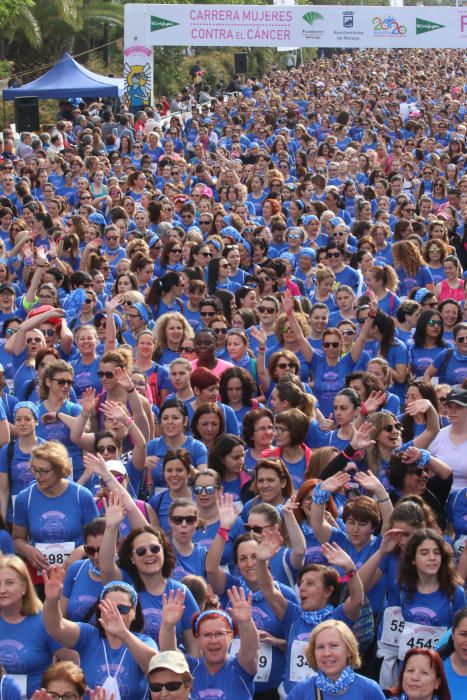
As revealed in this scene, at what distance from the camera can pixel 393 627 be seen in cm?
643

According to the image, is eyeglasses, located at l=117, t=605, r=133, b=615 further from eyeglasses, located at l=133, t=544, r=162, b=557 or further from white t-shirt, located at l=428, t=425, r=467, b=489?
white t-shirt, located at l=428, t=425, r=467, b=489

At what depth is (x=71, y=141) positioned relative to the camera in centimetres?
2298

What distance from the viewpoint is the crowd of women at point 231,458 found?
19.1 ft

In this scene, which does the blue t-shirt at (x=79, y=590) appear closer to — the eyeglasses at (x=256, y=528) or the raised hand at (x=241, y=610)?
the eyeglasses at (x=256, y=528)

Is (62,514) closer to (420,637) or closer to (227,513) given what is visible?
(227,513)

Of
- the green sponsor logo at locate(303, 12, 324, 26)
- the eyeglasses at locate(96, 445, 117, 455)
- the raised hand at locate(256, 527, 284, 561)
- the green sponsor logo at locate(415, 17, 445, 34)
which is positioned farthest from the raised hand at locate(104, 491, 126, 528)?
the green sponsor logo at locate(415, 17, 445, 34)

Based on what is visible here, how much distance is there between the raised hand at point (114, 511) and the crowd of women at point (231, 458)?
2 cm

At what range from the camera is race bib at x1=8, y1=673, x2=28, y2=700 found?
589 centimetres

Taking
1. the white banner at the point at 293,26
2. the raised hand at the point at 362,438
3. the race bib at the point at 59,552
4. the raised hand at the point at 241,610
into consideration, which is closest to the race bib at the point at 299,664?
the raised hand at the point at 241,610

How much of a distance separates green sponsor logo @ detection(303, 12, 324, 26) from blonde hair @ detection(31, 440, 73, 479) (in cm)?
2209

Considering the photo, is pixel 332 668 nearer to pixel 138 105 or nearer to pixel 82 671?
pixel 82 671

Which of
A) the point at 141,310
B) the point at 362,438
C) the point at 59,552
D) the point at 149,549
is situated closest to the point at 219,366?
the point at 141,310

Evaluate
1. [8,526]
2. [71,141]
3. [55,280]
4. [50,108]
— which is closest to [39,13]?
[50,108]

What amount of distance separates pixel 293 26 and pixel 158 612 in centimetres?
2322
